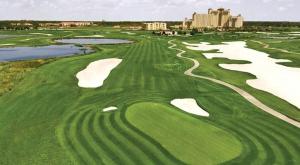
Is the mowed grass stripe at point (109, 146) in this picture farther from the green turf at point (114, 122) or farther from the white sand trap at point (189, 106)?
the white sand trap at point (189, 106)

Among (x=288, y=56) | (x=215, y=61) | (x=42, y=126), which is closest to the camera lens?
(x=42, y=126)

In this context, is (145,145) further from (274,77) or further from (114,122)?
(274,77)

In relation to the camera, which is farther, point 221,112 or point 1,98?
point 1,98

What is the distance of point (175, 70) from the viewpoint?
52.4 meters

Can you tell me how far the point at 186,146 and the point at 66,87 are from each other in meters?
23.2

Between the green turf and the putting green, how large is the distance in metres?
0.42

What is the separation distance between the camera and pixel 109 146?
22344 millimetres

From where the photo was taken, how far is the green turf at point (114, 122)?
2102 cm

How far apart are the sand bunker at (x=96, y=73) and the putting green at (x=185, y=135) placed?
13.8 metres

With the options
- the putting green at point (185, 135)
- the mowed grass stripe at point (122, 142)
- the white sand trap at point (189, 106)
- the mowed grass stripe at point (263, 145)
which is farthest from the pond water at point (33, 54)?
the mowed grass stripe at point (263, 145)

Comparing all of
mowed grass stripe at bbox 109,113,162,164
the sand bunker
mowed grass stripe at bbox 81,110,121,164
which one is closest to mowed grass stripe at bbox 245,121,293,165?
mowed grass stripe at bbox 109,113,162,164

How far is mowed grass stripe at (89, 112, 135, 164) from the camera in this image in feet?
66.9

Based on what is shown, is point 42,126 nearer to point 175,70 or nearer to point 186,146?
point 186,146

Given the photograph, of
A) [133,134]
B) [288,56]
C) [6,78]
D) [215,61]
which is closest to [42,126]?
[133,134]
